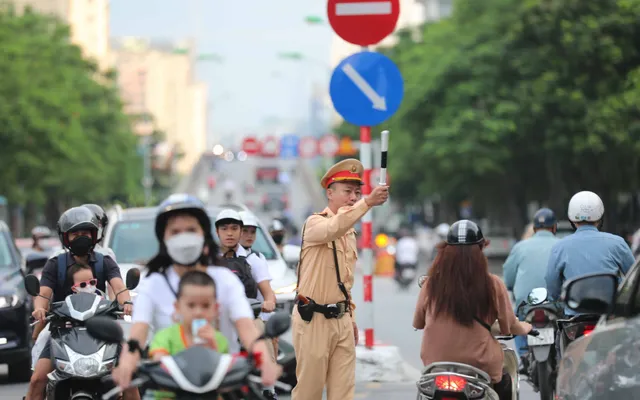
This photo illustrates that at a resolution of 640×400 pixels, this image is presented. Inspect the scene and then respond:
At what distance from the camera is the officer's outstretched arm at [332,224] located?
8.08 meters

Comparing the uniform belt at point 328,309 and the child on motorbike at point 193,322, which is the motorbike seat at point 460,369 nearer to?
the uniform belt at point 328,309

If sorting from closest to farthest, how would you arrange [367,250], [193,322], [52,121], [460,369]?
[193,322], [460,369], [367,250], [52,121]

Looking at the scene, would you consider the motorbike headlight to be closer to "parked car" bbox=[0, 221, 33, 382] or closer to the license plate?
the license plate

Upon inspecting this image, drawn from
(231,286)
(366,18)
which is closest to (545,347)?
(366,18)

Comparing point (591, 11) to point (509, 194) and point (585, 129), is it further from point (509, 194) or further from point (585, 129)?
point (509, 194)

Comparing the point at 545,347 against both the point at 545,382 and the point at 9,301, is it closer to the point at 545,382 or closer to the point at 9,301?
the point at 545,382

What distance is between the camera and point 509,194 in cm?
5753

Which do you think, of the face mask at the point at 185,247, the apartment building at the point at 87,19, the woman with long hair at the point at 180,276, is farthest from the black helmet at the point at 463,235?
the apartment building at the point at 87,19

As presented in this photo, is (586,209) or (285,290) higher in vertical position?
(586,209)

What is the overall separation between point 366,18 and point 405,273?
2705 cm

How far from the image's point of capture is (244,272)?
9.89 metres

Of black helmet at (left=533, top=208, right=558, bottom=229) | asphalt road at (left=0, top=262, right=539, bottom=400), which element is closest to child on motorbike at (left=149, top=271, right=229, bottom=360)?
asphalt road at (left=0, top=262, right=539, bottom=400)

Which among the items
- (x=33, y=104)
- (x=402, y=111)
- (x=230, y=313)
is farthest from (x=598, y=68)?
Result: (x=230, y=313)

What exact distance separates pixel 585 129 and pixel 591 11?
12.0ft
